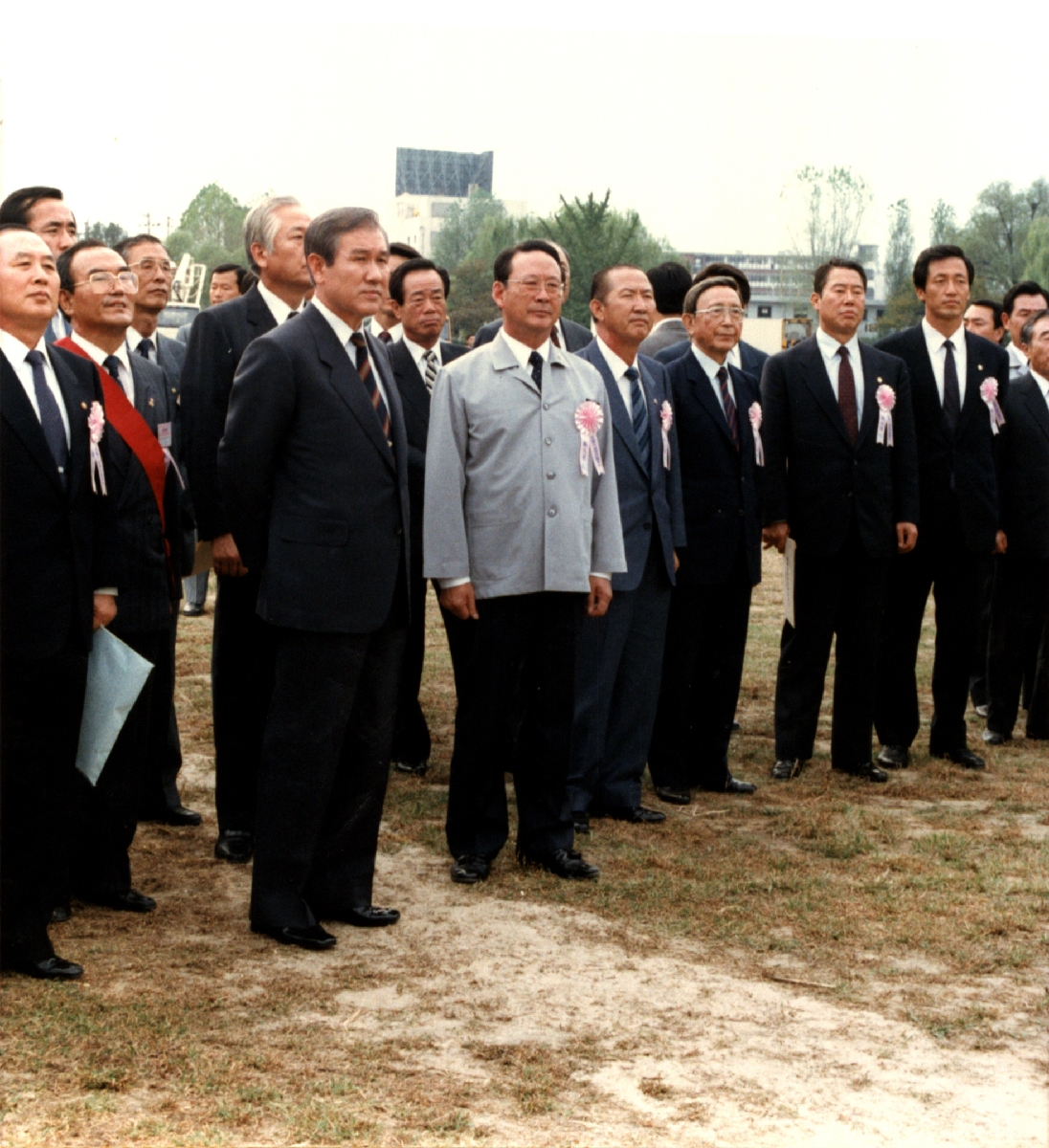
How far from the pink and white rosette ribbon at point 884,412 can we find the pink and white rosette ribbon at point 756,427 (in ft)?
1.77

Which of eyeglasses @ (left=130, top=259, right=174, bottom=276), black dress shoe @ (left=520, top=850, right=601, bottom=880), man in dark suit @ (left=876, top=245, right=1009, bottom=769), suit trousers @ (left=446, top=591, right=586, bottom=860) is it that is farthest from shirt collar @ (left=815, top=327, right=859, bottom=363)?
eyeglasses @ (left=130, top=259, right=174, bottom=276)

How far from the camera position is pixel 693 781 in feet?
23.2

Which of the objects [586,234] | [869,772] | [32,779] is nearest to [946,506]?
[869,772]

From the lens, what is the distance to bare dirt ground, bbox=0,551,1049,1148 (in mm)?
3506

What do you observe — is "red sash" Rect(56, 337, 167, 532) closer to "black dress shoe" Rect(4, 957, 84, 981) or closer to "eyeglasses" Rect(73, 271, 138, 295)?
"eyeglasses" Rect(73, 271, 138, 295)

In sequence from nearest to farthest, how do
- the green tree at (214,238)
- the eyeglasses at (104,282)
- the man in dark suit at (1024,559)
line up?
the eyeglasses at (104,282), the man in dark suit at (1024,559), the green tree at (214,238)

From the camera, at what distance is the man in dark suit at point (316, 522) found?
4668mm

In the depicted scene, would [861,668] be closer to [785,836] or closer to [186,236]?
[785,836]

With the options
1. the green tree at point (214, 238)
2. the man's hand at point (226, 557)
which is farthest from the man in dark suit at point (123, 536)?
the green tree at point (214, 238)

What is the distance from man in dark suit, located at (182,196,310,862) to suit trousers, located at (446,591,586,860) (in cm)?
74

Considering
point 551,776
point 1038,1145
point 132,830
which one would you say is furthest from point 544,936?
point 1038,1145

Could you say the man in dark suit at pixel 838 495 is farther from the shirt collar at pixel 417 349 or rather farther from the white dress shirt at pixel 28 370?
the white dress shirt at pixel 28 370

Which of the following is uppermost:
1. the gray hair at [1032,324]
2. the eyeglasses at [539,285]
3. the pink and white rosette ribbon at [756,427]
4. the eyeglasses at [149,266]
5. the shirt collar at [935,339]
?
the gray hair at [1032,324]

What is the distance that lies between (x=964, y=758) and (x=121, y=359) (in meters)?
4.30
